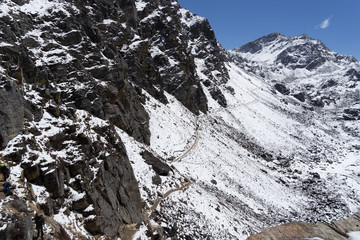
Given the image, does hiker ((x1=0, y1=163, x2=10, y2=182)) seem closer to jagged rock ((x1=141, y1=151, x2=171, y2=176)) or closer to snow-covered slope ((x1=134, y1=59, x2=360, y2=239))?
snow-covered slope ((x1=134, y1=59, x2=360, y2=239))

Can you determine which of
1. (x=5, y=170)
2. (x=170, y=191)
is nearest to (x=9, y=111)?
(x=5, y=170)

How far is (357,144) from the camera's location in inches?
3196

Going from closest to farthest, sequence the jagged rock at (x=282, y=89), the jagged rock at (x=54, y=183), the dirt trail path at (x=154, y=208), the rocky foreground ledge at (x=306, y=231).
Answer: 1. the jagged rock at (x=54, y=183)
2. the dirt trail path at (x=154, y=208)
3. the rocky foreground ledge at (x=306, y=231)
4. the jagged rock at (x=282, y=89)

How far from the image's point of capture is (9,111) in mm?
13875

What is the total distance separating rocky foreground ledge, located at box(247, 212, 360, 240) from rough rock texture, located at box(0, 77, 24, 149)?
730 inches

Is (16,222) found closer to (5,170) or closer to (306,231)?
(5,170)

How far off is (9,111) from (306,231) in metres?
25.7

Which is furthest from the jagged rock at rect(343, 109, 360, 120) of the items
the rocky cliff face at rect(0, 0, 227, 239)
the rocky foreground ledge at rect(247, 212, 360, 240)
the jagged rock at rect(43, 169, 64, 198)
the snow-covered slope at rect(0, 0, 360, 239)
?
the jagged rock at rect(43, 169, 64, 198)

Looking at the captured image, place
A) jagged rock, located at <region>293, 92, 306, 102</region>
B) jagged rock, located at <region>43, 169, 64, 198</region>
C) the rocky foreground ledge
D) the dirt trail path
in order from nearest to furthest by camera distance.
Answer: jagged rock, located at <region>43, 169, 64, 198</region>
the dirt trail path
the rocky foreground ledge
jagged rock, located at <region>293, 92, 306, 102</region>

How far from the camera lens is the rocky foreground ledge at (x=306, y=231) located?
19.0 m

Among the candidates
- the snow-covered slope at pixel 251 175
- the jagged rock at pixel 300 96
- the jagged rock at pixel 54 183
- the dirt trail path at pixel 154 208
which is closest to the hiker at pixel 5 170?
the jagged rock at pixel 54 183

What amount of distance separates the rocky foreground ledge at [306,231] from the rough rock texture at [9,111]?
18.6 m

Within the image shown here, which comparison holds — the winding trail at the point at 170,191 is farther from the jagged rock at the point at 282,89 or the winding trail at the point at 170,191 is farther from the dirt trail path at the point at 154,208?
the jagged rock at the point at 282,89

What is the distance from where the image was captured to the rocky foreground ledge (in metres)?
19.0
